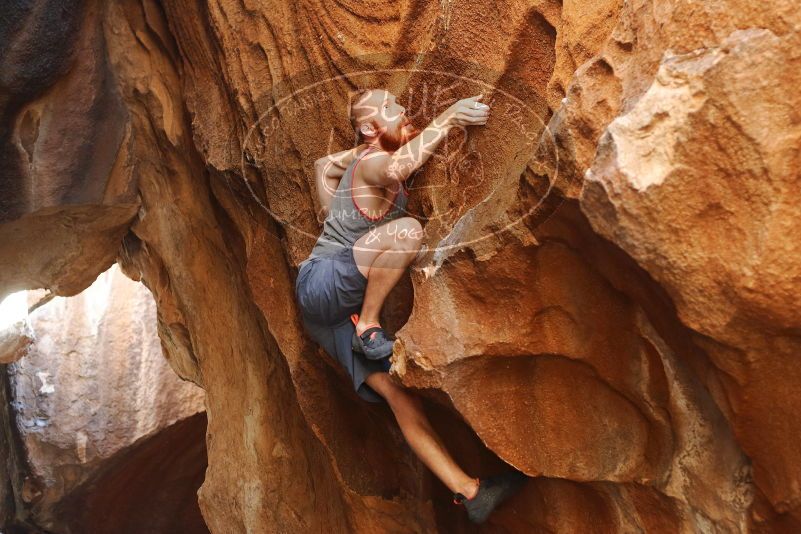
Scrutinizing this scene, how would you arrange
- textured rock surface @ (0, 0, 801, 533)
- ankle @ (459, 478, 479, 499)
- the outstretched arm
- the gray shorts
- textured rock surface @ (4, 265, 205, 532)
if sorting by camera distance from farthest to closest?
textured rock surface @ (4, 265, 205, 532), the outstretched arm, the gray shorts, ankle @ (459, 478, 479, 499), textured rock surface @ (0, 0, 801, 533)

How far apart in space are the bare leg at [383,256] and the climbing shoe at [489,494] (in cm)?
61

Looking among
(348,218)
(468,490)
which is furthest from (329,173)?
(468,490)

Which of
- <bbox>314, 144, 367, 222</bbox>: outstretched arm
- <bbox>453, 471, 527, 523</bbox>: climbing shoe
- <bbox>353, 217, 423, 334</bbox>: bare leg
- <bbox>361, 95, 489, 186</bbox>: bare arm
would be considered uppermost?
<bbox>361, 95, 489, 186</bbox>: bare arm

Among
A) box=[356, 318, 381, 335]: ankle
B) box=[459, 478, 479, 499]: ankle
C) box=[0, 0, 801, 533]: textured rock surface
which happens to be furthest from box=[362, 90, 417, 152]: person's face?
box=[459, 478, 479, 499]: ankle

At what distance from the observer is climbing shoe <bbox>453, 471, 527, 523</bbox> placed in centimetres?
304

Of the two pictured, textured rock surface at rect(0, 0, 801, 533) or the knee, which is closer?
textured rock surface at rect(0, 0, 801, 533)

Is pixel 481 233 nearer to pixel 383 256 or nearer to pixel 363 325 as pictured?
pixel 383 256

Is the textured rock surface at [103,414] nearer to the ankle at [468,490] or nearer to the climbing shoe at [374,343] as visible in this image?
the climbing shoe at [374,343]

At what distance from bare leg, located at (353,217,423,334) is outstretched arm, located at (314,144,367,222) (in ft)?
1.20

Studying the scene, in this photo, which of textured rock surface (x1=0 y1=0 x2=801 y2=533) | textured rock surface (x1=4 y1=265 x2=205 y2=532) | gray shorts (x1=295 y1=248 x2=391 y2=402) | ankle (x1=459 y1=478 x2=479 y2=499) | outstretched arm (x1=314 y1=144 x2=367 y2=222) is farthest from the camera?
textured rock surface (x1=4 y1=265 x2=205 y2=532)

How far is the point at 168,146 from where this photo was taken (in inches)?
178

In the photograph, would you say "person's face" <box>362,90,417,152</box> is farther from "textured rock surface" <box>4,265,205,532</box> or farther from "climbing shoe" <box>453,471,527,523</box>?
"textured rock surface" <box>4,265,205,532</box>

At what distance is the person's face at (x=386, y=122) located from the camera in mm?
3225

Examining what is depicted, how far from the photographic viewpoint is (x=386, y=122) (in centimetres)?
322
